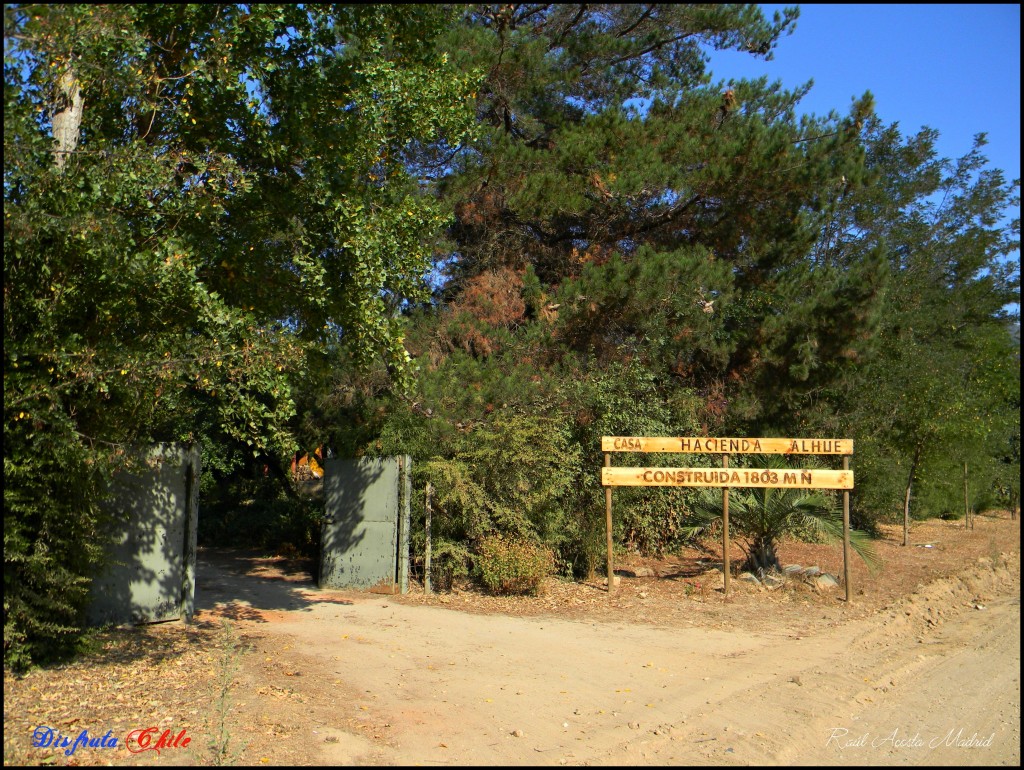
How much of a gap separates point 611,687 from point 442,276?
36.0ft

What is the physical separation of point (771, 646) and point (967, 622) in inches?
146

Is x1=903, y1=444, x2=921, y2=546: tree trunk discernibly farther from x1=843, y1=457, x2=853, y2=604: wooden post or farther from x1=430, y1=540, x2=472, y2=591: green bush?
x1=430, y1=540, x2=472, y2=591: green bush

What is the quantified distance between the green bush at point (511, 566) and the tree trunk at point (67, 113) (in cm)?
699

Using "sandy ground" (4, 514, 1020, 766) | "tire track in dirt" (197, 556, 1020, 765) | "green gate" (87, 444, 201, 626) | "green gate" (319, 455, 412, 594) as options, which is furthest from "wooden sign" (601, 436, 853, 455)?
"green gate" (87, 444, 201, 626)

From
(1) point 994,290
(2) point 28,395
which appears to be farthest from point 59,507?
(1) point 994,290

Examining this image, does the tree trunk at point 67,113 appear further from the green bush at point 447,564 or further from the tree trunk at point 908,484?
the tree trunk at point 908,484

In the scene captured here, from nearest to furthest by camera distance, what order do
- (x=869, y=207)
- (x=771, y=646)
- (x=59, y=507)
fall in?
(x=59, y=507) < (x=771, y=646) < (x=869, y=207)

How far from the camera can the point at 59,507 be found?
22.8 ft

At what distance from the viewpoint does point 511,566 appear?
38.1 feet

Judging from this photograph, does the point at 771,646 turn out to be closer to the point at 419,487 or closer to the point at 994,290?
the point at 419,487

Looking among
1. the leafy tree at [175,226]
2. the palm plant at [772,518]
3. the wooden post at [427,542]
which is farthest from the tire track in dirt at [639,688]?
the leafy tree at [175,226]

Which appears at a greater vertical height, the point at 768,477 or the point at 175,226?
the point at 175,226

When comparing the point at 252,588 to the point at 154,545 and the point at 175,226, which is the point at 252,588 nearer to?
the point at 154,545

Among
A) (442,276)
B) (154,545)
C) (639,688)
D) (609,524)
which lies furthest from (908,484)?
(154,545)
